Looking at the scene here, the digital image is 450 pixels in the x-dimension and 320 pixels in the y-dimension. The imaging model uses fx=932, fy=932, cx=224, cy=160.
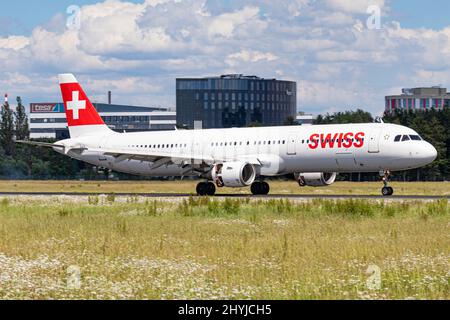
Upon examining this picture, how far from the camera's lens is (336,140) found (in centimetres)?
4903

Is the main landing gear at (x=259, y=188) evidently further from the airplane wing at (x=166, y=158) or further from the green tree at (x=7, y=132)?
the green tree at (x=7, y=132)

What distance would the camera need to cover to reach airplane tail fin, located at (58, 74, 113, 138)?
61281 mm

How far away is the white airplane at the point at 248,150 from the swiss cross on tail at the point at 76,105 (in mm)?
66

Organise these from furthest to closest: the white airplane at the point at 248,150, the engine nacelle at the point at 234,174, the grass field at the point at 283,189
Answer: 1. the grass field at the point at 283,189
2. the engine nacelle at the point at 234,174
3. the white airplane at the point at 248,150

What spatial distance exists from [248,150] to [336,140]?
5924mm

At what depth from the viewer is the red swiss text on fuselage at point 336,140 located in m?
48.5

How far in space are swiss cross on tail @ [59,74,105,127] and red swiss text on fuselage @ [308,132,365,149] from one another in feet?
57.8

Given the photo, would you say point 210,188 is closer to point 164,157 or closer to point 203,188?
point 203,188

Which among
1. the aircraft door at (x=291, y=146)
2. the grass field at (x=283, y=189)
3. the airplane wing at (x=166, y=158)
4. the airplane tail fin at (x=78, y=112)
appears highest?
the airplane tail fin at (x=78, y=112)

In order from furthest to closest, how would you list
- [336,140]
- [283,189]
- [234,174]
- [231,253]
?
[283,189] < [234,174] < [336,140] < [231,253]

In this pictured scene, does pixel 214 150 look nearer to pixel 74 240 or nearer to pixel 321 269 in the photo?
pixel 74 240
